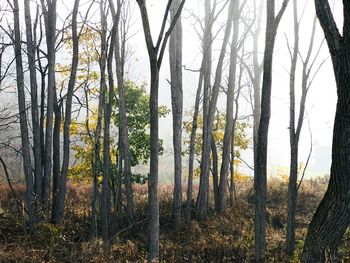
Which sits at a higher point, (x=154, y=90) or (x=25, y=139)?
(x=154, y=90)

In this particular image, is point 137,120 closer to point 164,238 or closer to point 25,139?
point 164,238

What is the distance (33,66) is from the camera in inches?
384

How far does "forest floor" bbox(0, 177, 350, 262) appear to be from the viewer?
751cm

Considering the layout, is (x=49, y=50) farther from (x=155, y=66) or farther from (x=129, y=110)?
(x=155, y=66)

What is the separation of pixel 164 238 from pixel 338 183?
6356 millimetres

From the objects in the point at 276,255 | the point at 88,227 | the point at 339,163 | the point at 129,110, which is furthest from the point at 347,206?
the point at 129,110

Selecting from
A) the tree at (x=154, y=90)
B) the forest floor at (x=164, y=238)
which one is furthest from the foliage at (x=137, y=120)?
the tree at (x=154, y=90)

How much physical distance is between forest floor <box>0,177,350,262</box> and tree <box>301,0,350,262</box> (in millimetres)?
2449

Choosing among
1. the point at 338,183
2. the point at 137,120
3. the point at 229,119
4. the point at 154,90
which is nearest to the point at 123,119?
the point at 137,120

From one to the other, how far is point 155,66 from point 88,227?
6507 millimetres

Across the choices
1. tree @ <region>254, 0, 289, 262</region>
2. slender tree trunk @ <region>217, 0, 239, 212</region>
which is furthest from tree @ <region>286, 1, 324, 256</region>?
slender tree trunk @ <region>217, 0, 239, 212</region>

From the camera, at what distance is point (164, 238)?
1002cm

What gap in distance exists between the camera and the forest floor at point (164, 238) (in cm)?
751

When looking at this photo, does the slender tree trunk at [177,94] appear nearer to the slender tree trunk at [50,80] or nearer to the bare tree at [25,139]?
the slender tree trunk at [50,80]
